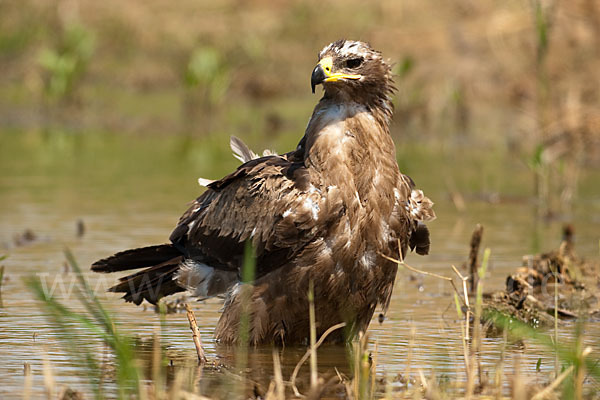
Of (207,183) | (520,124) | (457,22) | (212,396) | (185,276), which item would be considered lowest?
(212,396)

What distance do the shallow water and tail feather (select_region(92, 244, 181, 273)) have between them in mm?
320

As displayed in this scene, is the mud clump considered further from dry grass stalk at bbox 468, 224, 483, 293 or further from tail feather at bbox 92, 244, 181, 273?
tail feather at bbox 92, 244, 181, 273

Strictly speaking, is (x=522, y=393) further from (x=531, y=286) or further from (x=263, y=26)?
(x=263, y=26)

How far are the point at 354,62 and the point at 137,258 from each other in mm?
1705

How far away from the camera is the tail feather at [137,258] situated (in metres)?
6.68

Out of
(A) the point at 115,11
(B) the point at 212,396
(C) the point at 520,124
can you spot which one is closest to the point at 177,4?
(A) the point at 115,11

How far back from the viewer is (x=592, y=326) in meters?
6.66

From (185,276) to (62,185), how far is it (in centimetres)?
546

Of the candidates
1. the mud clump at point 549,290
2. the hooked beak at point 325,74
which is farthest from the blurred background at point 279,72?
the hooked beak at point 325,74

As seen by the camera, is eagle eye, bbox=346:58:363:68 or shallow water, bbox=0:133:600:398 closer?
shallow water, bbox=0:133:600:398

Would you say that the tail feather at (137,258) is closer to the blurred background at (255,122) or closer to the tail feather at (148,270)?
the tail feather at (148,270)

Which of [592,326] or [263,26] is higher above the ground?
[263,26]

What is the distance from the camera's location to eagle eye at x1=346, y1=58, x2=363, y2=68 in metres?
6.05

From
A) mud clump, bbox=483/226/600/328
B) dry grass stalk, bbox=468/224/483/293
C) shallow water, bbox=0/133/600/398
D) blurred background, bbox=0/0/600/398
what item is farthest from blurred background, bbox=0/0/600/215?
dry grass stalk, bbox=468/224/483/293
